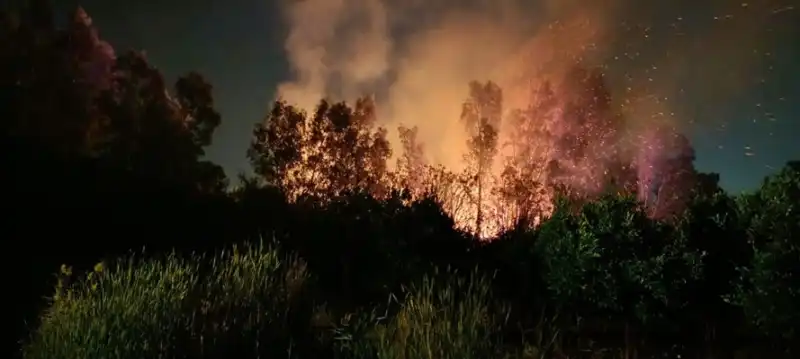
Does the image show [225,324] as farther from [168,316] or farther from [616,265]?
[616,265]

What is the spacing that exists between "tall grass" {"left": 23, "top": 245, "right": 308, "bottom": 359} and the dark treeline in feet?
0.05

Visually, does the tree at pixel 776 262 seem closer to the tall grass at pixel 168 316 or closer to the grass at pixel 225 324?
the grass at pixel 225 324

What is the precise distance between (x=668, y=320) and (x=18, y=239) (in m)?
5.87

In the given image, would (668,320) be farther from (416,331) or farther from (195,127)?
(195,127)

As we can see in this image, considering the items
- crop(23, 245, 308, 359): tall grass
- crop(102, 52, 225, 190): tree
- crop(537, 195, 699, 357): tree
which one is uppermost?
crop(102, 52, 225, 190): tree

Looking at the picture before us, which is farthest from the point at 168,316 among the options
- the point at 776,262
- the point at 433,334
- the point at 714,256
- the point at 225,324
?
the point at 714,256

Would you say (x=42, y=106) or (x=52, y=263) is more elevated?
(x=42, y=106)

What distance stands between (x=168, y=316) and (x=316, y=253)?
4115mm

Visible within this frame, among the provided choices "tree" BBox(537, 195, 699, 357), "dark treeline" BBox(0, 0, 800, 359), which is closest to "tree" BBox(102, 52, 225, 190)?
"dark treeline" BBox(0, 0, 800, 359)

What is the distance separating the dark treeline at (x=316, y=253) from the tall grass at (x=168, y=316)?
16mm

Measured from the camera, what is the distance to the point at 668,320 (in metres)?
6.60

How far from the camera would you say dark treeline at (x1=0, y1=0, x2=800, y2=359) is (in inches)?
179

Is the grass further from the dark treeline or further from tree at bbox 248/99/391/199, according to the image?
tree at bbox 248/99/391/199

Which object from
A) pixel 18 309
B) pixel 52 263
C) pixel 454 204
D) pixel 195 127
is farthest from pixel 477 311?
pixel 195 127
